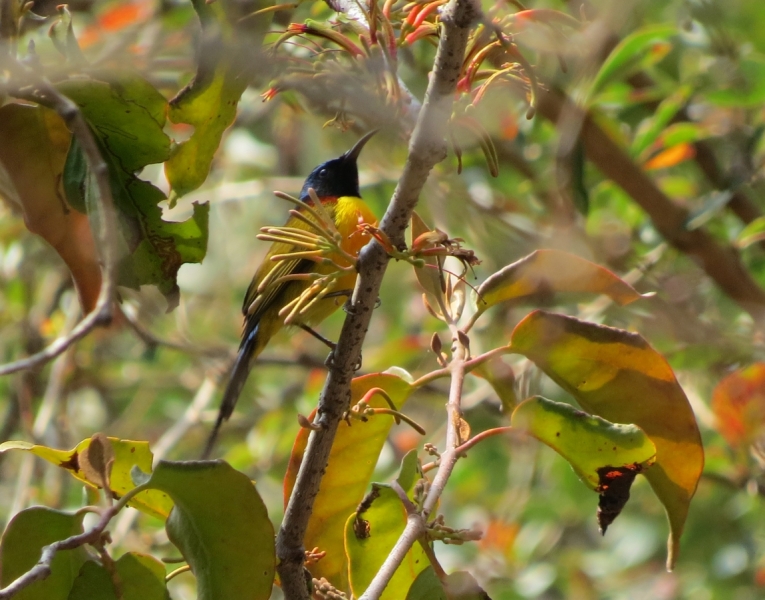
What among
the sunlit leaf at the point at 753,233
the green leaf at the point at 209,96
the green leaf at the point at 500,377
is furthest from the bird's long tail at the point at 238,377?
the sunlit leaf at the point at 753,233

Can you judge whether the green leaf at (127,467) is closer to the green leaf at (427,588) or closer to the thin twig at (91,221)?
the thin twig at (91,221)

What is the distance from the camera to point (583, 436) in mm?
1258

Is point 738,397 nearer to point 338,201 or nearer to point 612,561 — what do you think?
point 612,561

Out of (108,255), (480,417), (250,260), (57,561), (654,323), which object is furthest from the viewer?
(250,260)

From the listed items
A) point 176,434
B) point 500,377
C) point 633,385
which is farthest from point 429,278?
point 176,434

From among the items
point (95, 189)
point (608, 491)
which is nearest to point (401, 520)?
point (608, 491)

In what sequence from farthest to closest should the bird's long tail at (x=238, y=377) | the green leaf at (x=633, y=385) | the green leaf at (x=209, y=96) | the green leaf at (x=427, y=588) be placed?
the bird's long tail at (x=238, y=377) < the green leaf at (x=209, y=96) < the green leaf at (x=633, y=385) < the green leaf at (x=427, y=588)

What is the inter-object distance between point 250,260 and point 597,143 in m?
2.67

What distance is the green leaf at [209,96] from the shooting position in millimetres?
1430

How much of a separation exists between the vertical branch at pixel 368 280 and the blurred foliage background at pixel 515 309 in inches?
35.2

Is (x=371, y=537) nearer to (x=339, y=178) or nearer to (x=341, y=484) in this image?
(x=341, y=484)

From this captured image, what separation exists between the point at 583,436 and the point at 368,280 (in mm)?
366

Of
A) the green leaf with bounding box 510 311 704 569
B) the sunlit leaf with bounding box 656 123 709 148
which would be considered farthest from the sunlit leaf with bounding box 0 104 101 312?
the sunlit leaf with bounding box 656 123 709 148

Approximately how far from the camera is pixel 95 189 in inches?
54.1
